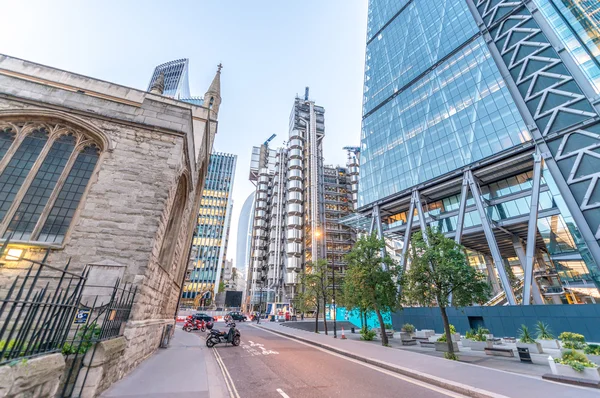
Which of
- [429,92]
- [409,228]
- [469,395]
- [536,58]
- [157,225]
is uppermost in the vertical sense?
[429,92]

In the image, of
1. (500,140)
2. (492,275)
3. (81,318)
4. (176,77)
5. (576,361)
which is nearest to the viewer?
(81,318)

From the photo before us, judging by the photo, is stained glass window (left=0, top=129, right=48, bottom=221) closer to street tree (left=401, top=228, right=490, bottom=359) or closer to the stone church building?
the stone church building

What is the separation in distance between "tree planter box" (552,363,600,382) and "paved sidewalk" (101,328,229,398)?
35.4 ft

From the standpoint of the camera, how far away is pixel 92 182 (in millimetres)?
8789

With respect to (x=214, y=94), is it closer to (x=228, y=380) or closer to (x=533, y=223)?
(x=228, y=380)

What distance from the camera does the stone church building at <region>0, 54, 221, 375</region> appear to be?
7.82 meters

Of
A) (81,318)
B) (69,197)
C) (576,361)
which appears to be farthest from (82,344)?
(576,361)

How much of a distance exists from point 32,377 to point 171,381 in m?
4.52

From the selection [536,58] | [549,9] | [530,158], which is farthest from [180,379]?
[549,9]

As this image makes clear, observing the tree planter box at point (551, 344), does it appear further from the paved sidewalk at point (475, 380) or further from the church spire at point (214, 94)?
the church spire at point (214, 94)

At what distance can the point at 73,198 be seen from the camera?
8.82 m

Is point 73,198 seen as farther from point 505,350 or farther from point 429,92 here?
point 429,92

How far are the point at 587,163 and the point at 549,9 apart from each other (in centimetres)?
2129

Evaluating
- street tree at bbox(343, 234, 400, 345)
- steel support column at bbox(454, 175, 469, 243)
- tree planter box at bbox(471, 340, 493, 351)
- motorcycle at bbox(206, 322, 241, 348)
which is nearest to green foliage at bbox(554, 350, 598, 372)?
tree planter box at bbox(471, 340, 493, 351)
